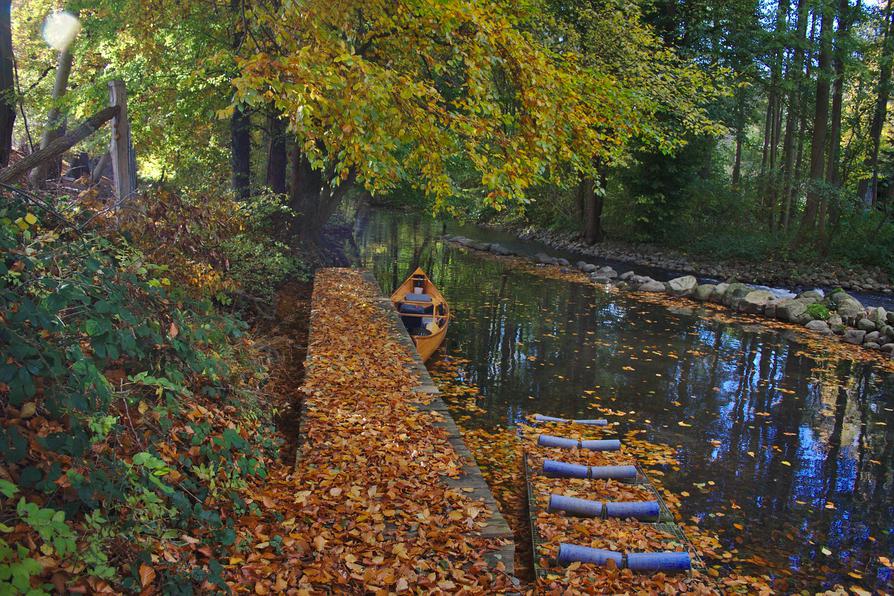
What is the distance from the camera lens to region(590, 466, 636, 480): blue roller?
19.9 feet

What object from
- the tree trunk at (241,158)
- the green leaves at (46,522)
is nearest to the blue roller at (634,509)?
the green leaves at (46,522)

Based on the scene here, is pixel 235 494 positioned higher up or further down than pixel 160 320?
further down

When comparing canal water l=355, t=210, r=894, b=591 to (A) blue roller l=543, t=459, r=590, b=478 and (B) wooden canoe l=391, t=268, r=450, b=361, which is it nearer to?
(B) wooden canoe l=391, t=268, r=450, b=361

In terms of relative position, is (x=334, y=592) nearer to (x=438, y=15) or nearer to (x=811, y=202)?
(x=438, y=15)

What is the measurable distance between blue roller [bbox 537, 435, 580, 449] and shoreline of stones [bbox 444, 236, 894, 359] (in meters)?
10.3

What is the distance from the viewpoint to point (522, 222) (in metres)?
38.5

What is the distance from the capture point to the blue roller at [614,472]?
6.06m

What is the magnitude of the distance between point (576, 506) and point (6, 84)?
8.92m

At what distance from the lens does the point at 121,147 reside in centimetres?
582

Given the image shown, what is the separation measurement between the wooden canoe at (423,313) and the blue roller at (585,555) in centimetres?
600

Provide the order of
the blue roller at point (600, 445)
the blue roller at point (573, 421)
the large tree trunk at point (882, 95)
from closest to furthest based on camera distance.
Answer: the blue roller at point (600, 445) → the blue roller at point (573, 421) → the large tree trunk at point (882, 95)

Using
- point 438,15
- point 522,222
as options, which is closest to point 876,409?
point 438,15

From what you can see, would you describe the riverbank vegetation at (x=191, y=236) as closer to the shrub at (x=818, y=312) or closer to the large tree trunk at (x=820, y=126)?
the shrub at (x=818, y=312)

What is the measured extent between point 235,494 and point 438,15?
168 inches
